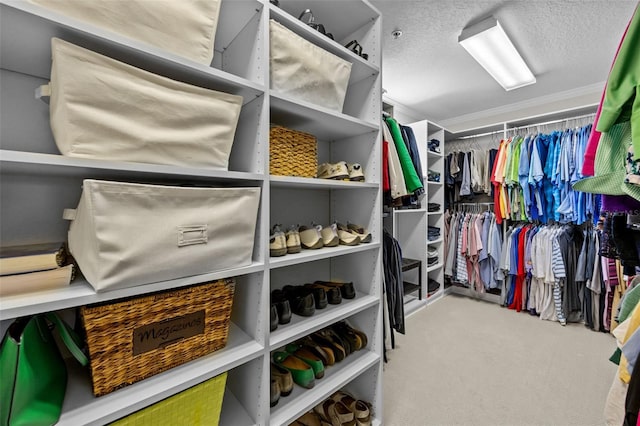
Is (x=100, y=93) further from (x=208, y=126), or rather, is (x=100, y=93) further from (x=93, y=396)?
(x=93, y=396)

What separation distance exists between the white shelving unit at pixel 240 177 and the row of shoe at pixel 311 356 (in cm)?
4

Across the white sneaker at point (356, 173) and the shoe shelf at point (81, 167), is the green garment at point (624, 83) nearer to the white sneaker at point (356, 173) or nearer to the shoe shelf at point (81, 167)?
the white sneaker at point (356, 173)

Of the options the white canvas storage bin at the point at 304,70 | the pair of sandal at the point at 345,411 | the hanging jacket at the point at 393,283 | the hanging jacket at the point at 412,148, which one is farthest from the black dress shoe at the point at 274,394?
the hanging jacket at the point at 412,148

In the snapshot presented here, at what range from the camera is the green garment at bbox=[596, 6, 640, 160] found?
0.82 meters

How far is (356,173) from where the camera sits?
134 centimetres

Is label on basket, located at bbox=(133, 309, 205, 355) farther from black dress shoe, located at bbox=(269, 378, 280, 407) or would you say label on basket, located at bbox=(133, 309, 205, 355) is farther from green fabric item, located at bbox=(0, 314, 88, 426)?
black dress shoe, located at bbox=(269, 378, 280, 407)

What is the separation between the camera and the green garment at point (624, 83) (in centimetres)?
82

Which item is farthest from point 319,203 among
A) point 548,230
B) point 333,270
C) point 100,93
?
point 548,230

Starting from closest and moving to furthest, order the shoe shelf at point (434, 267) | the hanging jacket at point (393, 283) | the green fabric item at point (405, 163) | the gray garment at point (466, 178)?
the green fabric item at point (405, 163) < the hanging jacket at point (393, 283) < the shoe shelf at point (434, 267) < the gray garment at point (466, 178)

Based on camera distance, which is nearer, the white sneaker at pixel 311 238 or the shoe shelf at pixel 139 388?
the shoe shelf at pixel 139 388

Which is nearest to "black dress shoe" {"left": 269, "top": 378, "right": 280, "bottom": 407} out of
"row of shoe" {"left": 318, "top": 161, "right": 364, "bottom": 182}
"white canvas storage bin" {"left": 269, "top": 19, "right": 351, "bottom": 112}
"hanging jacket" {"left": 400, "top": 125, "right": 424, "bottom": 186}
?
"row of shoe" {"left": 318, "top": 161, "right": 364, "bottom": 182}

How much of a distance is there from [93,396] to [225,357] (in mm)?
348

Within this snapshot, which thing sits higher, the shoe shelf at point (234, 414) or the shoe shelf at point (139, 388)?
the shoe shelf at point (139, 388)

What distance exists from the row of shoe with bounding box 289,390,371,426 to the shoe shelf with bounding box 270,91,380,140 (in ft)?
4.56
